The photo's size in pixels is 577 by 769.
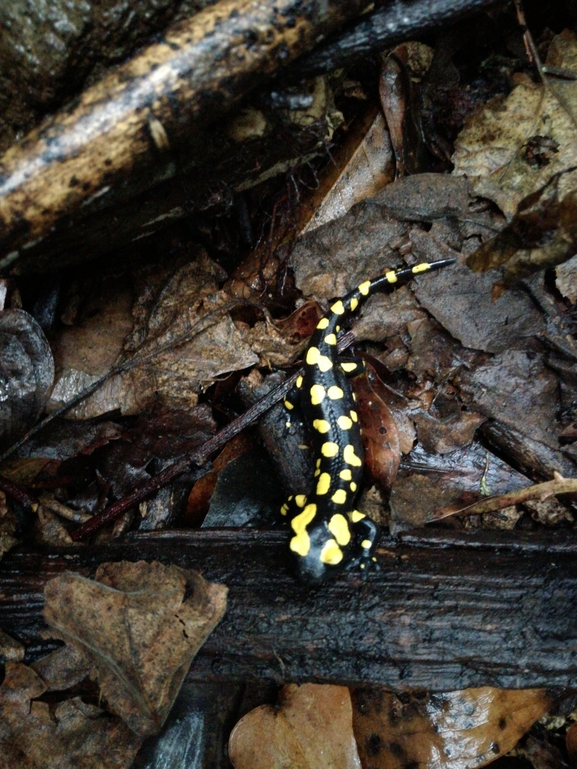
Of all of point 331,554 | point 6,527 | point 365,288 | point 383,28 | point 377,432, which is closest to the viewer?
point 383,28

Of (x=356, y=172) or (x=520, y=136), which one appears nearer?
(x=520, y=136)

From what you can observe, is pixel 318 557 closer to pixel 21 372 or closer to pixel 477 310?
pixel 477 310

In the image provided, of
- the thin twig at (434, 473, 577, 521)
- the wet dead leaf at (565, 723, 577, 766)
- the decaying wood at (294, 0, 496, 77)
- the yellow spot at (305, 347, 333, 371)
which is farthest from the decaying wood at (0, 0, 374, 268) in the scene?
the wet dead leaf at (565, 723, 577, 766)

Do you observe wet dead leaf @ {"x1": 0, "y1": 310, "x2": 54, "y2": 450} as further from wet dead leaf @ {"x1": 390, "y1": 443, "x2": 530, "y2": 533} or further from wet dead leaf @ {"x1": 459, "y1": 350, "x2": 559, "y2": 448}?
wet dead leaf @ {"x1": 459, "y1": 350, "x2": 559, "y2": 448}

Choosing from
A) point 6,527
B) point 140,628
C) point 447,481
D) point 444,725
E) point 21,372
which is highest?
point 21,372

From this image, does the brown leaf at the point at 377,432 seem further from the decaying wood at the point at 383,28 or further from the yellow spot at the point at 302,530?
the decaying wood at the point at 383,28

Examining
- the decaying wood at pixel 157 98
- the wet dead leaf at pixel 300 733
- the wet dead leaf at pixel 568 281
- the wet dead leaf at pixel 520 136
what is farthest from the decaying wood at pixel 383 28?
the wet dead leaf at pixel 300 733

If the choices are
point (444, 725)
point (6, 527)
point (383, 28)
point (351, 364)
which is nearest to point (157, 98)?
point (383, 28)
